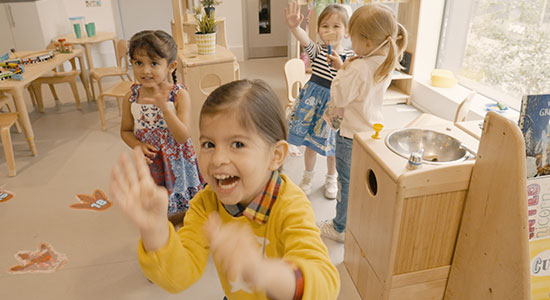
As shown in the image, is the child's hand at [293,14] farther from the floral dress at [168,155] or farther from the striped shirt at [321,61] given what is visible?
the floral dress at [168,155]

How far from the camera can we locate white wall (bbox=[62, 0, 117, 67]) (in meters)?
5.21

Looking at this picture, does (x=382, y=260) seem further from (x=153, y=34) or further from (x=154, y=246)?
(x=153, y=34)

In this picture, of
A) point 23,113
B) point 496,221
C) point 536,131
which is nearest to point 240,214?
point 496,221

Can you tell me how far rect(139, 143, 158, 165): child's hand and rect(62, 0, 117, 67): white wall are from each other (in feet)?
14.0

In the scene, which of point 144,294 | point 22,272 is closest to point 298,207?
point 144,294

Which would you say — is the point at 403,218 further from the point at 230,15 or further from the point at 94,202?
the point at 230,15

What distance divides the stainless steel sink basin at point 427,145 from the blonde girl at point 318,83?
675mm

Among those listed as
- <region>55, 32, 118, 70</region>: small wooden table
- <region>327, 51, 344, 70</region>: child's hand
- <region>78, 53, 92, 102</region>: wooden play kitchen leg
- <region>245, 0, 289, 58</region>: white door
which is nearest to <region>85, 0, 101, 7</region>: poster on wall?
<region>55, 32, 118, 70</region>: small wooden table

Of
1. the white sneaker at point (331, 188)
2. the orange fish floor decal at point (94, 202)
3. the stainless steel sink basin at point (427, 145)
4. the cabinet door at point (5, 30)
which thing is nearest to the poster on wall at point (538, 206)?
the stainless steel sink basin at point (427, 145)

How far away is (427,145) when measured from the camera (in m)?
1.63

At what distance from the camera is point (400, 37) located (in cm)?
178

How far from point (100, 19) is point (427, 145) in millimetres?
5054

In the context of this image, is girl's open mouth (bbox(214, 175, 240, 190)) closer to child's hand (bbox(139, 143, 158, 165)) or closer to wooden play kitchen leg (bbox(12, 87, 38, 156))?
child's hand (bbox(139, 143, 158, 165))

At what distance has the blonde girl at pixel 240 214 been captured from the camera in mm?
655
